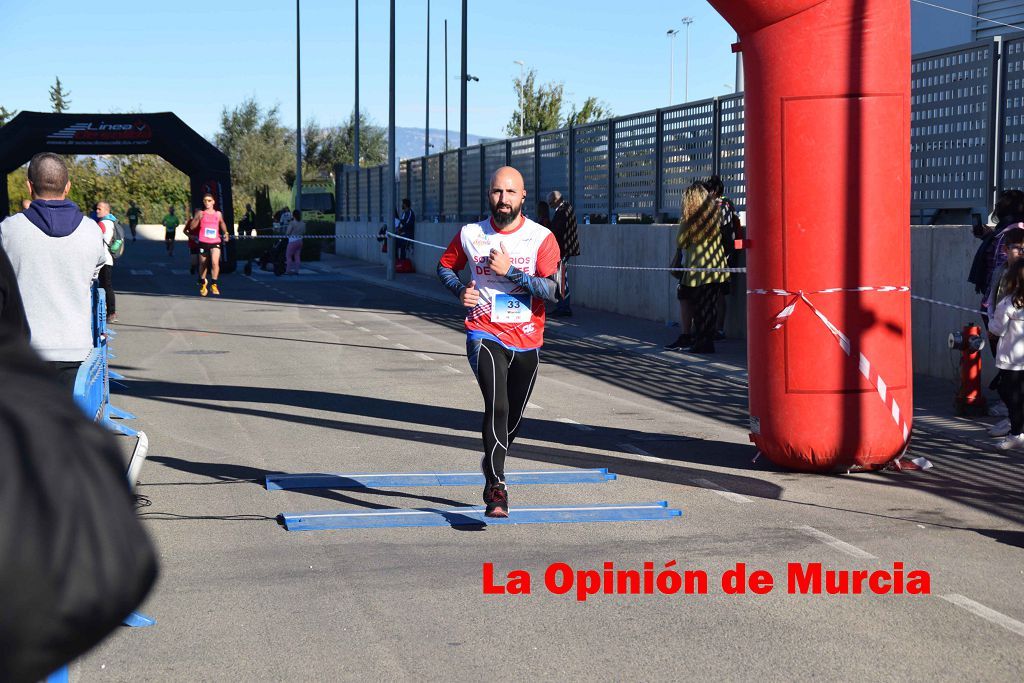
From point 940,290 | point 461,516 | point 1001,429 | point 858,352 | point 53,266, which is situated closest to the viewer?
point 53,266

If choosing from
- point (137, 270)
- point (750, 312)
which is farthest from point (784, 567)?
point (137, 270)

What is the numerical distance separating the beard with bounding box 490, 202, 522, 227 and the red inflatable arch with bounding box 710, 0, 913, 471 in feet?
6.42

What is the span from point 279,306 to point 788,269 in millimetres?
17533

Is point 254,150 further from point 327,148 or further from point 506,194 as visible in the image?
point 506,194

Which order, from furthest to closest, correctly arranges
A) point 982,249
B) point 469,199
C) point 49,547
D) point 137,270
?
point 137,270 → point 469,199 → point 982,249 → point 49,547

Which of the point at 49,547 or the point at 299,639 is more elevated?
the point at 49,547

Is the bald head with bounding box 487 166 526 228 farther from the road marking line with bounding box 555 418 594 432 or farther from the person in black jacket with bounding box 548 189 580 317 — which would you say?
the person in black jacket with bounding box 548 189 580 317

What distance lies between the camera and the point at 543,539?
6.66 m

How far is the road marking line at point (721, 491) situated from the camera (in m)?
7.72

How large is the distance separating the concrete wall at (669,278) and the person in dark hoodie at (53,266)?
8256 millimetres

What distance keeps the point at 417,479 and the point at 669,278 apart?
11853 millimetres

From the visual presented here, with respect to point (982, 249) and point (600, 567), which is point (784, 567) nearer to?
point (600, 567)

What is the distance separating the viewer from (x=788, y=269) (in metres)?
8.28

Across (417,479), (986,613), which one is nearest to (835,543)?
(986,613)
